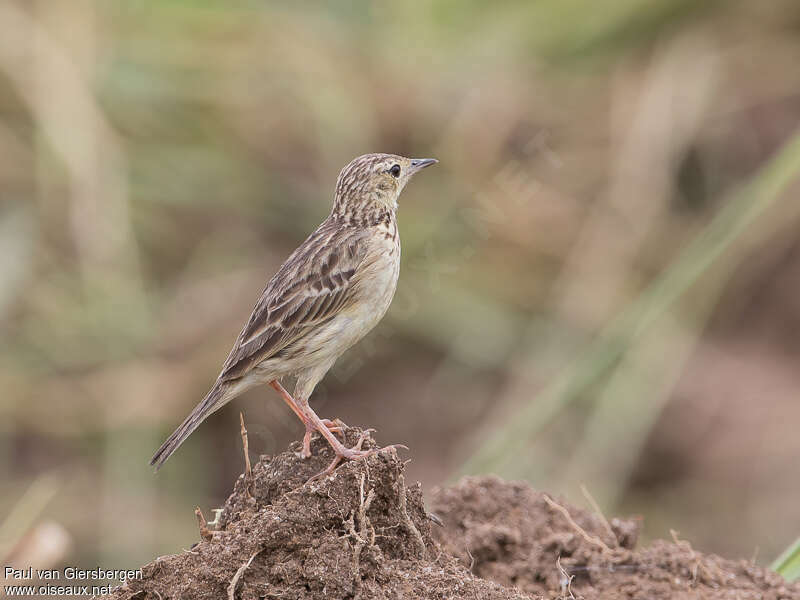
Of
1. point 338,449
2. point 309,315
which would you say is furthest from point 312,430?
point 309,315

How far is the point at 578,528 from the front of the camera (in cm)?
496

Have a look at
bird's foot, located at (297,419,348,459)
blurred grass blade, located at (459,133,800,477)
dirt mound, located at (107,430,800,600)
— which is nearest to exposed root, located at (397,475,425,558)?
dirt mound, located at (107,430,800,600)

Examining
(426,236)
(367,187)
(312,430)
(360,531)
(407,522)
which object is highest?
(426,236)

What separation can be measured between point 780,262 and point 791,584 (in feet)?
22.5

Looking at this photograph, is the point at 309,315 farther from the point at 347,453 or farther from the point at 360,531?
the point at 360,531

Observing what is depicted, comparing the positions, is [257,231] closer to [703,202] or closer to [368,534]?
[703,202]

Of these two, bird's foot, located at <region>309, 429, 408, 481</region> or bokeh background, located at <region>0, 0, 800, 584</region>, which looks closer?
bird's foot, located at <region>309, 429, 408, 481</region>

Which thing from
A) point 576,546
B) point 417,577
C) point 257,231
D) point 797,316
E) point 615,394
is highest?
point 257,231

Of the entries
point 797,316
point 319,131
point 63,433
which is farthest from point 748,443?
point 63,433

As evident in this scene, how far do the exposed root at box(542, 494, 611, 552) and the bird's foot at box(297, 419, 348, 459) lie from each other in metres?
0.97

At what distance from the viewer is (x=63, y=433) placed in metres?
9.37

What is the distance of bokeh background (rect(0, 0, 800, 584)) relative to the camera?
30.9ft

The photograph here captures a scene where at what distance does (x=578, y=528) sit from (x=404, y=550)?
0.95 m

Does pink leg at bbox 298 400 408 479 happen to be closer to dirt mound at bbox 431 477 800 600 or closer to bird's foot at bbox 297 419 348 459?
bird's foot at bbox 297 419 348 459
